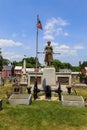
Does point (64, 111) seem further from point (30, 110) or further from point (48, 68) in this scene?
point (48, 68)

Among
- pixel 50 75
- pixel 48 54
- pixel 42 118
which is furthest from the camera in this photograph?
pixel 48 54

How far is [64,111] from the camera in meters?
17.7

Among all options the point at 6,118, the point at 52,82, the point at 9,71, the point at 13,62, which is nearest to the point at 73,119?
the point at 6,118

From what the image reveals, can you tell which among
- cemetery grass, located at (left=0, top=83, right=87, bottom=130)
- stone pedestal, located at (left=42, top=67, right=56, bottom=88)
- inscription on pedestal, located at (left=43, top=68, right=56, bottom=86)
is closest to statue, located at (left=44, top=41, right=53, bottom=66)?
stone pedestal, located at (left=42, top=67, right=56, bottom=88)

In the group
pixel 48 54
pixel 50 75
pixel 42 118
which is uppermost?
pixel 48 54

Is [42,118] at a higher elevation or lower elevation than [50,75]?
lower

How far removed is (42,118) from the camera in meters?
16.4

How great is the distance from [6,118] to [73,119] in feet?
14.2

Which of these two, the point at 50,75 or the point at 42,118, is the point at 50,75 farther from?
the point at 42,118

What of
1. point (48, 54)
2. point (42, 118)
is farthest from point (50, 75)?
point (42, 118)

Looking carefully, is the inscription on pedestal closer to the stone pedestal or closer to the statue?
the stone pedestal

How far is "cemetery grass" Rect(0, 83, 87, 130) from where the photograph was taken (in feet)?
49.7

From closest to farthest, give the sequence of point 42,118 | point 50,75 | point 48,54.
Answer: point 42,118
point 50,75
point 48,54

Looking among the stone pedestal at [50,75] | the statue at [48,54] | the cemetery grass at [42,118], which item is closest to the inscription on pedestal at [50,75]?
the stone pedestal at [50,75]
